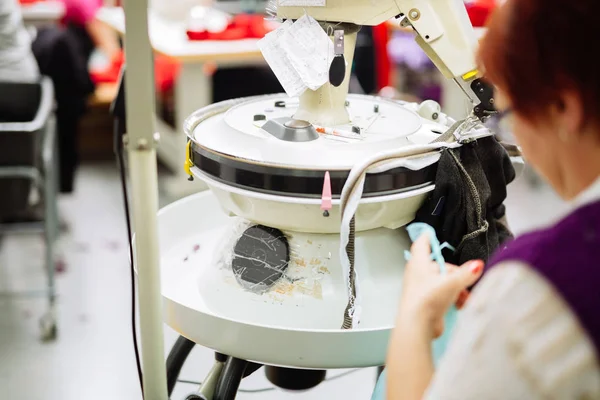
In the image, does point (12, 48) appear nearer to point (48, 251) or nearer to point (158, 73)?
point (48, 251)

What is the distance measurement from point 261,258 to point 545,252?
0.62 meters

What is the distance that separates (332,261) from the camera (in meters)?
1.17

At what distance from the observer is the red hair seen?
61cm

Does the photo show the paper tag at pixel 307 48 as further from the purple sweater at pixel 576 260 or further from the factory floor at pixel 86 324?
the factory floor at pixel 86 324

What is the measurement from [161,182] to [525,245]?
10.8ft

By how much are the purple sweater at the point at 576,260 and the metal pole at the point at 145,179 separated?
1.53 feet

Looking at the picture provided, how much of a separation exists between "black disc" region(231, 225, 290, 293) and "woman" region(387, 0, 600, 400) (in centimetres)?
50

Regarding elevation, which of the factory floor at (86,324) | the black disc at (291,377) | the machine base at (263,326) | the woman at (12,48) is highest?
the machine base at (263,326)

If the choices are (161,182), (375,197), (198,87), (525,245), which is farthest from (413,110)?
(161,182)

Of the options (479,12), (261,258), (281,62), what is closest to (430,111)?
(281,62)

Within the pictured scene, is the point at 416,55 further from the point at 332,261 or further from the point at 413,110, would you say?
the point at 332,261

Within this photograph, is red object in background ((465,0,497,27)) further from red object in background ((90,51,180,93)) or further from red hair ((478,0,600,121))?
red hair ((478,0,600,121))

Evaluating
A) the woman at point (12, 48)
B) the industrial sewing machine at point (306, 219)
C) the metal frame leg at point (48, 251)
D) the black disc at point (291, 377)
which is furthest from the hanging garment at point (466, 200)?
the woman at point (12, 48)

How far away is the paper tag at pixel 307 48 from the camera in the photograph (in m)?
1.16
